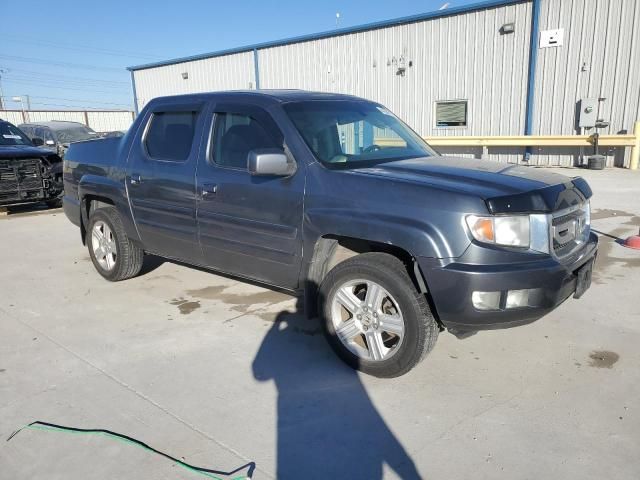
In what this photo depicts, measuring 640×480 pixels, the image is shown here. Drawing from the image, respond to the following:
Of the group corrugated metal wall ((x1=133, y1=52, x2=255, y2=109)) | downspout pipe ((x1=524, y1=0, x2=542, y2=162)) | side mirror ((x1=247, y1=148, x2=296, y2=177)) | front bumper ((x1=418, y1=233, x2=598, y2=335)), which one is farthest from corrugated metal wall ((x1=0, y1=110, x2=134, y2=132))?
front bumper ((x1=418, y1=233, x2=598, y2=335))

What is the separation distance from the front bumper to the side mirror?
1156 millimetres

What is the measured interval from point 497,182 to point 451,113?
1467cm

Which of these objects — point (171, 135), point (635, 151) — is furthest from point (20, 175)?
point (635, 151)

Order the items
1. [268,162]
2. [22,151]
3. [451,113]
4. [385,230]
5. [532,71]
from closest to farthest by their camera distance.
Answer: [385,230] < [268,162] < [22,151] < [532,71] < [451,113]

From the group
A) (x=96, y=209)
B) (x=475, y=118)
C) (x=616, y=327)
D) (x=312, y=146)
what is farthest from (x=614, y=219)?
(x=475, y=118)

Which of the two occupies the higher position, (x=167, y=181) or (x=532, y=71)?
(x=532, y=71)

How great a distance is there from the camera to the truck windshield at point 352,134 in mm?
3719

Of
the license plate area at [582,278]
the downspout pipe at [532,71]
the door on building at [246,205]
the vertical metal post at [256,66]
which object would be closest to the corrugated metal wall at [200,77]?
the vertical metal post at [256,66]

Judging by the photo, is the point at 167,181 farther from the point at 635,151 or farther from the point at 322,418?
the point at 635,151

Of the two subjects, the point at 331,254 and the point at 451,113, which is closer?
the point at 331,254

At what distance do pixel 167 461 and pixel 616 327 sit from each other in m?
3.44

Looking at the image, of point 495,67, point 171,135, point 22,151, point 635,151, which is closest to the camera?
point 171,135

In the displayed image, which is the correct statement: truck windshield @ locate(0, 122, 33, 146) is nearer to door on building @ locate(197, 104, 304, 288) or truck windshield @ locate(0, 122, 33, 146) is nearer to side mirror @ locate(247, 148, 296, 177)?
door on building @ locate(197, 104, 304, 288)

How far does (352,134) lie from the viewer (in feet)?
13.2
